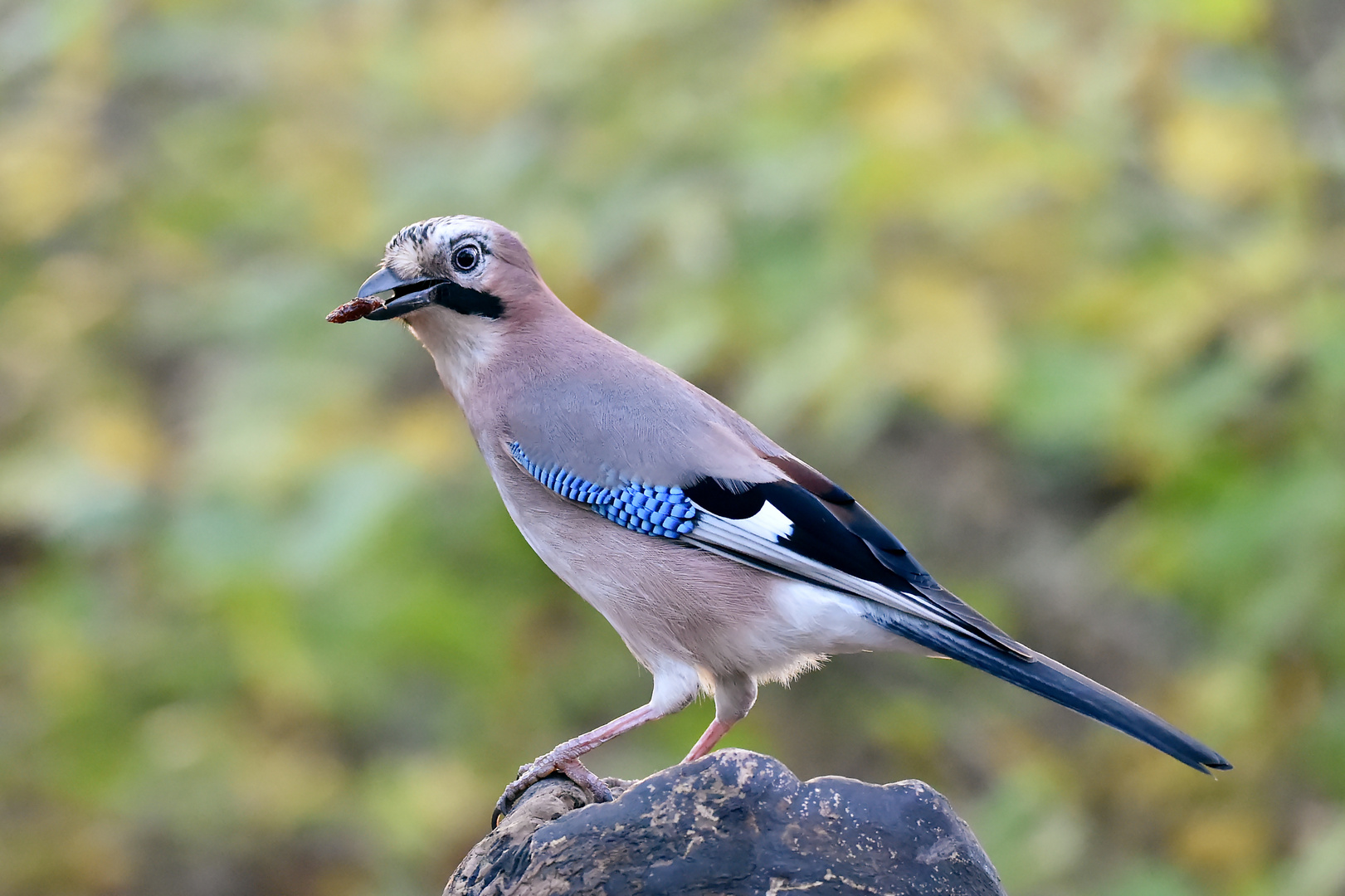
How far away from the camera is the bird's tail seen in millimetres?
2221

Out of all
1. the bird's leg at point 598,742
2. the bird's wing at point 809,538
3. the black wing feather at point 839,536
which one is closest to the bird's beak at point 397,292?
the bird's wing at point 809,538

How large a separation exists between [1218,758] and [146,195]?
4.40m

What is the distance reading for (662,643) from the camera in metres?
2.83

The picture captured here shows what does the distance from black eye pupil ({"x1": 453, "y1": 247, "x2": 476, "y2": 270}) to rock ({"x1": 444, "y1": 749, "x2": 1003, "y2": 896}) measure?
4.05 ft

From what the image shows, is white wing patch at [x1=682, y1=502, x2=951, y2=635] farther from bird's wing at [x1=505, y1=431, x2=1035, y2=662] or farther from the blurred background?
the blurred background

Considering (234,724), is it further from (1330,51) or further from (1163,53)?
(1330,51)

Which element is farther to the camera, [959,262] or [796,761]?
[796,761]

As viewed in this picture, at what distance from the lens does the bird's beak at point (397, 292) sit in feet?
9.41

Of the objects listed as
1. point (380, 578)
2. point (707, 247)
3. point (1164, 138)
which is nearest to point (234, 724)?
point (380, 578)

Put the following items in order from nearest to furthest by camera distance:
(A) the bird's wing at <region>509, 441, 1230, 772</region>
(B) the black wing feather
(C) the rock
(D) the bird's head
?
(C) the rock, (A) the bird's wing at <region>509, 441, 1230, 772</region>, (B) the black wing feather, (D) the bird's head

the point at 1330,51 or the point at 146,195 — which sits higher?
the point at 146,195

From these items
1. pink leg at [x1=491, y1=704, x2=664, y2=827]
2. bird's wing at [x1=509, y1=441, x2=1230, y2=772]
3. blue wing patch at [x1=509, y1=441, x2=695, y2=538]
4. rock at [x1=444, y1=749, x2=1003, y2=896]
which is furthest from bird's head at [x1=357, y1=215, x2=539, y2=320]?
rock at [x1=444, y1=749, x2=1003, y2=896]

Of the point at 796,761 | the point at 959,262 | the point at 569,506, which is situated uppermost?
the point at 959,262

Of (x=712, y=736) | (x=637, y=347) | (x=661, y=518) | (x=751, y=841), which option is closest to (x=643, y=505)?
(x=661, y=518)
